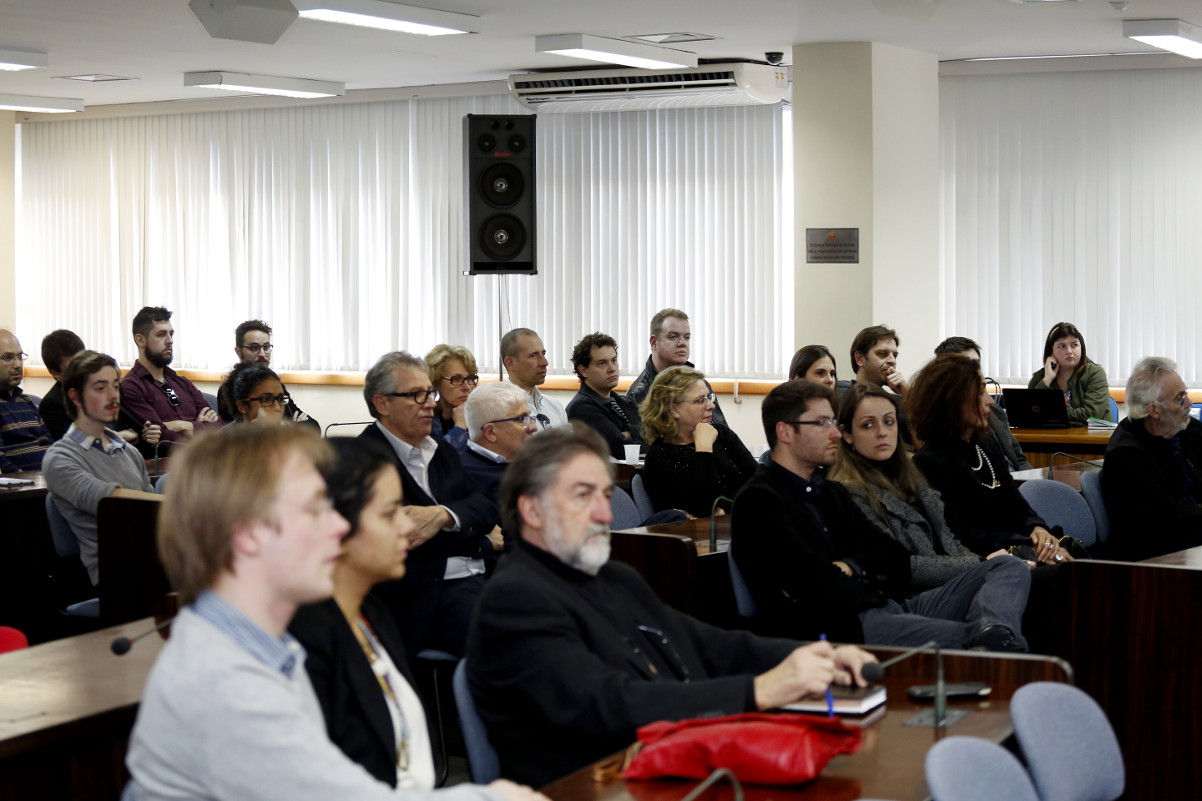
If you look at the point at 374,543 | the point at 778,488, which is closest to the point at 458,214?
the point at 778,488

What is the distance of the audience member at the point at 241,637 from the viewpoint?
1.48 meters

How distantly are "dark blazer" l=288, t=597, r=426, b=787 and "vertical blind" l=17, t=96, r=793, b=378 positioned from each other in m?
7.76

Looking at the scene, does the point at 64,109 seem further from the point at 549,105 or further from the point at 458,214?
the point at 549,105

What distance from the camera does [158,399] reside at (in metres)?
7.44

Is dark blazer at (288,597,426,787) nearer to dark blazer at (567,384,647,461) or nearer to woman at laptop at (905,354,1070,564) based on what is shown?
woman at laptop at (905,354,1070,564)

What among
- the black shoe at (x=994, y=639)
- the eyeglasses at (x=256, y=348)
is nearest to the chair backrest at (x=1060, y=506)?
the black shoe at (x=994, y=639)

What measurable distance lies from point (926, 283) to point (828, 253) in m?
0.79

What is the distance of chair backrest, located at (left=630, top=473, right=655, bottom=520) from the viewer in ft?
17.1

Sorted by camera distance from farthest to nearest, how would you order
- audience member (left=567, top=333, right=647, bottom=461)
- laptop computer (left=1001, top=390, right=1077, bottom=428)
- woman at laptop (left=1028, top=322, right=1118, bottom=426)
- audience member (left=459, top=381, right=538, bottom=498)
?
woman at laptop (left=1028, top=322, right=1118, bottom=426)
laptop computer (left=1001, top=390, right=1077, bottom=428)
audience member (left=567, top=333, right=647, bottom=461)
audience member (left=459, top=381, right=538, bottom=498)

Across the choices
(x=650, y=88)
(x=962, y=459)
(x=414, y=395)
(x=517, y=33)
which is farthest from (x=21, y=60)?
(x=962, y=459)

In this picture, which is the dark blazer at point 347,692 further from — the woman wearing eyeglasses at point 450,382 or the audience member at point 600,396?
the audience member at point 600,396

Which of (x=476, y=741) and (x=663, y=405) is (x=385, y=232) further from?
(x=476, y=741)

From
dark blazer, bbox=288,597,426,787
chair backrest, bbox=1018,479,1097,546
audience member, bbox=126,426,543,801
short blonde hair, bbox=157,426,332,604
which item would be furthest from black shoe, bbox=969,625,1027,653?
short blonde hair, bbox=157,426,332,604

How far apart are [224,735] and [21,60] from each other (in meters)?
8.39
